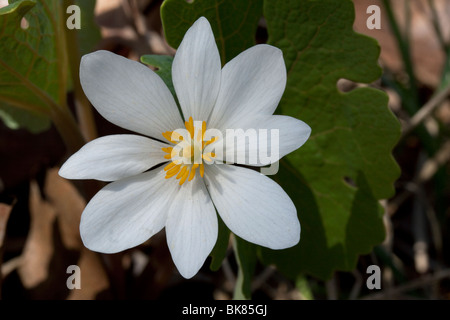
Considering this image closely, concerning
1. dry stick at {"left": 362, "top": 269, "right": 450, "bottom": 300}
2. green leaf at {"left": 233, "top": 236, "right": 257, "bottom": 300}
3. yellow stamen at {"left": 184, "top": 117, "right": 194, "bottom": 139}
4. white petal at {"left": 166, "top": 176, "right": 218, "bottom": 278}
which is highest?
yellow stamen at {"left": 184, "top": 117, "right": 194, "bottom": 139}

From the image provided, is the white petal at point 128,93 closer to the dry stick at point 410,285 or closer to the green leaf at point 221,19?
the green leaf at point 221,19

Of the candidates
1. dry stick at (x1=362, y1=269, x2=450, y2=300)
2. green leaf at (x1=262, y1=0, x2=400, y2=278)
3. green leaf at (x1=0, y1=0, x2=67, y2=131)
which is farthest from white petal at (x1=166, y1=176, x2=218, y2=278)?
dry stick at (x1=362, y1=269, x2=450, y2=300)

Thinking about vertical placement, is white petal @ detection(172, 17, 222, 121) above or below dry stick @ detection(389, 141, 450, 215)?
above

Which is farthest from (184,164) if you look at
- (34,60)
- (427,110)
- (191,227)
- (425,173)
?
(425,173)

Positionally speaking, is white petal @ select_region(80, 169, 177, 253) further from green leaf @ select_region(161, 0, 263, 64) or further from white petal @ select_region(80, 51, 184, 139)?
green leaf @ select_region(161, 0, 263, 64)

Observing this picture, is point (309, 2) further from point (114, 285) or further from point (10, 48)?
point (114, 285)

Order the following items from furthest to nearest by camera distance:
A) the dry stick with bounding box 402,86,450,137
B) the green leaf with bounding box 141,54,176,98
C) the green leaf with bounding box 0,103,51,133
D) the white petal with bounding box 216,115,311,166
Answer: the dry stick with bounding box 402,86,450,137 < the green leaf with bounding box 0,103,51,133 < the green leaf with bounding box 141,54,176,98 < the white petal with bounding box 216,115,311,166
